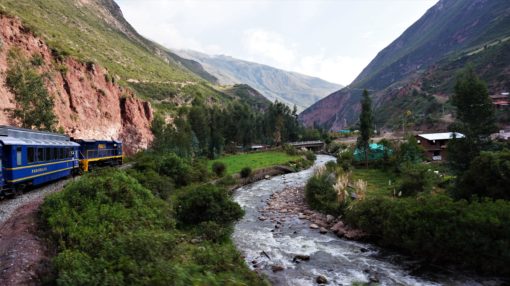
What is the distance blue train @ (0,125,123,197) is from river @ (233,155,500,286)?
13.9 meters

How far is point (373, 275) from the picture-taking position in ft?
55.5

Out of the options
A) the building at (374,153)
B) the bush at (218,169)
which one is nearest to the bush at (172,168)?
the bush at (218,169)

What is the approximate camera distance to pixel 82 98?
56750 millimetres

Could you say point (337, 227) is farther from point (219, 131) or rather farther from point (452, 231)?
point (219, 131)

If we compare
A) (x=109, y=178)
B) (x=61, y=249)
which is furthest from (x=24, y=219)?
(x=109, y=178)

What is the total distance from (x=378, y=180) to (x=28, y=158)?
38.6 meters

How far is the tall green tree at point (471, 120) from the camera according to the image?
3359cm

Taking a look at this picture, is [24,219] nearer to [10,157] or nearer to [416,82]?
[10,157]

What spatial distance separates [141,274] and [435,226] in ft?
49.6

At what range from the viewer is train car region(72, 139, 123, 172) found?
116ft

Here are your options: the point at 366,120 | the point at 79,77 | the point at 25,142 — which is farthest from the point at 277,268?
the point at 79,77

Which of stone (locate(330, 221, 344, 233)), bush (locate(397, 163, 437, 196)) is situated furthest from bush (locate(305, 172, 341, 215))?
bush (locate(397, 163, 437, 196))

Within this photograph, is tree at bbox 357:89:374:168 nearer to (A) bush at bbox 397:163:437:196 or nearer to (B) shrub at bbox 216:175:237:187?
(A) bush at bbox 397:163:437:196

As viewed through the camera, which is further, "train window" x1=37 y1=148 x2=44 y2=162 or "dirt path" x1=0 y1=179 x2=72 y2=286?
"train window" x1=37 y1=148 x2=44 y2=162
